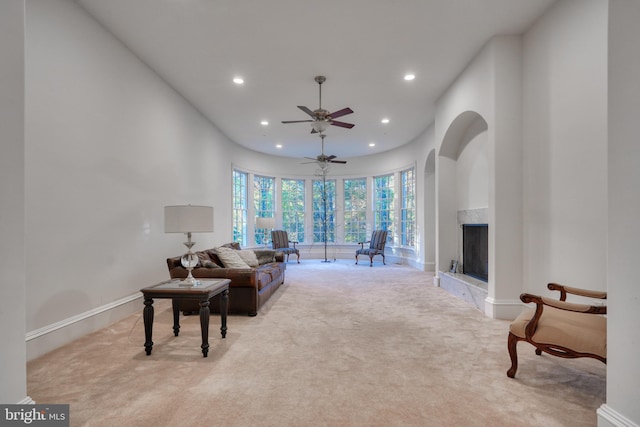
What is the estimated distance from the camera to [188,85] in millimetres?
4973

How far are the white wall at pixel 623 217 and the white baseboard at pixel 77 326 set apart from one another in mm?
4024

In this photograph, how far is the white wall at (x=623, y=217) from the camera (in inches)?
56.2

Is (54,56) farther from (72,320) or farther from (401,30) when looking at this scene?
(401,30)

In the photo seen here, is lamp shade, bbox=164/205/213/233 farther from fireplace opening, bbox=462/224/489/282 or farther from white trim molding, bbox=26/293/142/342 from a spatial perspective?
fireplace opening, bbox=462/224/489/282

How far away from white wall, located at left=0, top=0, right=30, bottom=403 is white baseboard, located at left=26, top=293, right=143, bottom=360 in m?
1.41

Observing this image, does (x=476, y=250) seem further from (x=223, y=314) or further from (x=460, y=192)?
(x=223, y=314)

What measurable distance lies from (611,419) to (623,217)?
99cm

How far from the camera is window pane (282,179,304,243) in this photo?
1052cm

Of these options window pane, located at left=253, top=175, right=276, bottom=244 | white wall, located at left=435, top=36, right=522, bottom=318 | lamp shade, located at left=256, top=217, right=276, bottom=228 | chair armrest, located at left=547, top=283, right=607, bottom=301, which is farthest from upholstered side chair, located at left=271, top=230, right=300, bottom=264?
chair armrest, located at left=547, top=283, right=607, bottom=301

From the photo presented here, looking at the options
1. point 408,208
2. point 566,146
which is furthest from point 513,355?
point 408,208

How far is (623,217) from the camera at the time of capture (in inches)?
58.4

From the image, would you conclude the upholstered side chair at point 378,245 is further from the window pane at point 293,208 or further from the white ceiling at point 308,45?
the white ceiling at point 308,45

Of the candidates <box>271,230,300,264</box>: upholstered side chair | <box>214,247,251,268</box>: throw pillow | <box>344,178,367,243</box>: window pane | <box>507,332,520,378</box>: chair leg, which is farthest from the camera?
<box>344,178,367,243</box>: window pane

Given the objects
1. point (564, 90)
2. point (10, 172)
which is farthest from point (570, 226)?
point (10, 172)
